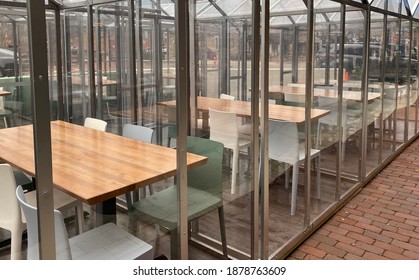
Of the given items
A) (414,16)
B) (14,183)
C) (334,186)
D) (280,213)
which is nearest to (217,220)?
(280,213)

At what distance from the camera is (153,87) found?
3279mm

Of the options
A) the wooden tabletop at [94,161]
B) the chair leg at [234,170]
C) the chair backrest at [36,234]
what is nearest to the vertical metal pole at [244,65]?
the chair leg at [234,170]

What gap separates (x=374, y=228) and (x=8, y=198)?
9.11 ft

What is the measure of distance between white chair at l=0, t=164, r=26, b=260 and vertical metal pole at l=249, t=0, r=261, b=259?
134 cm

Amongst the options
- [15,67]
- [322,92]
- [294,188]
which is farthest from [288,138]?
[15,67]

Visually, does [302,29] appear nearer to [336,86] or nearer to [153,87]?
[336,86]

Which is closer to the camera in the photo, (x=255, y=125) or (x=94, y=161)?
(x=94, y=161)

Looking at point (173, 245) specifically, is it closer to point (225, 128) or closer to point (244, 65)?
point (225, 128)

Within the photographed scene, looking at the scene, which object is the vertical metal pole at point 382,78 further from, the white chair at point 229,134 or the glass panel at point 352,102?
the white chair at point 229,134

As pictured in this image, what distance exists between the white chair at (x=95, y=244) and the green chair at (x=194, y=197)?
0.21 m

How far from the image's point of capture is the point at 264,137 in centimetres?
261

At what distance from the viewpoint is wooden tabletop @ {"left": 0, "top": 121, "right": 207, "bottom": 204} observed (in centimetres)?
180
